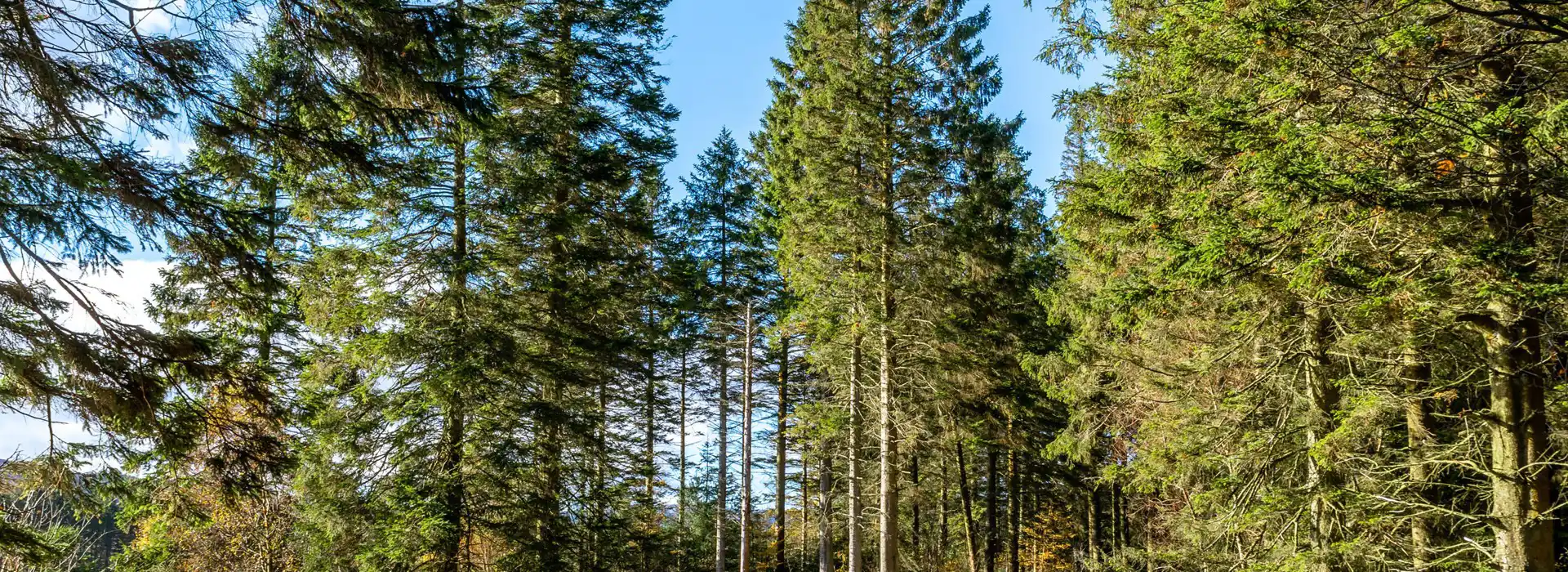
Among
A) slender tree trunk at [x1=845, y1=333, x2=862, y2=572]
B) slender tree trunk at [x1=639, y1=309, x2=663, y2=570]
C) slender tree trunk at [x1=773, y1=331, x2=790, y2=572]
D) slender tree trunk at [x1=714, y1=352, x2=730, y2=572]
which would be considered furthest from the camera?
slender tree trunk at [x1=773, y1=331, x2=790, y2=572]

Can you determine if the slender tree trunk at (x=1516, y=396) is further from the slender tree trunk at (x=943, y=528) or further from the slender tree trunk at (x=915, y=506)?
the slender tree trunk at (x=943, y=528)

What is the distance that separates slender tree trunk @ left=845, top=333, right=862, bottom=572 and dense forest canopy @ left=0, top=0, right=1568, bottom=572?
0.43 feet

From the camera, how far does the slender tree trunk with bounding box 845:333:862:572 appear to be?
44.0 ft

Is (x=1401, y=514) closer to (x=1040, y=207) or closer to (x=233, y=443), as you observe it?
(x=233, y=443)

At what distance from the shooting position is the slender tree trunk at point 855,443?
13398 millimetres

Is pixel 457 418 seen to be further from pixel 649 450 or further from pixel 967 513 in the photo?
pixel 967 513

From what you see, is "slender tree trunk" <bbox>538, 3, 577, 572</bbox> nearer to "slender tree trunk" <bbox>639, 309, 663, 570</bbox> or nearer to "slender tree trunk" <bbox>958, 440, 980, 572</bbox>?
"slender tree trunk" <bbox>639, 309, 663, 570</bbox>

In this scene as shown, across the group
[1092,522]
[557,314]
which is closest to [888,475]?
[557,314]

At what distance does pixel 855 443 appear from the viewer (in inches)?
571

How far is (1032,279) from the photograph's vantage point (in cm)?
1683

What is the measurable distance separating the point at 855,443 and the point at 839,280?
304 cm

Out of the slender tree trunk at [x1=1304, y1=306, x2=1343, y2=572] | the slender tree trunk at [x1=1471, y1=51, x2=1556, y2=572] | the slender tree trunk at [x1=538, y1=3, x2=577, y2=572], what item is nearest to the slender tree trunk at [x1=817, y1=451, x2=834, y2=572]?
the slender tree trunk at [x1=538, y1=3, x2=577, y2=572]

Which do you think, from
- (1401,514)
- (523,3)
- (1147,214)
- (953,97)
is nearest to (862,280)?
(953,97)

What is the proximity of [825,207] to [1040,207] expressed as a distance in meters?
8.48
